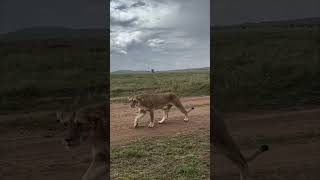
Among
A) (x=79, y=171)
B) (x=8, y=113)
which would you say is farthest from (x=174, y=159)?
(x=8, y=113)

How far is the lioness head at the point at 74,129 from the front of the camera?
224 centimetres

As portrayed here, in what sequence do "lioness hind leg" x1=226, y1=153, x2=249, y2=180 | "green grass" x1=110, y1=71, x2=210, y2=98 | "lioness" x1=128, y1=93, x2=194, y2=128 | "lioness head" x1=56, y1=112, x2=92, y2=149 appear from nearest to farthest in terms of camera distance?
"lioness head" x1=56, y1=112, x2=92, y2=149, "lioness hind leg" x1=226, y1=153, x2=249, y2=180, "lioness" x1=128, y1=93, x2=194, y2=128, "green grass" x1=110, y1=71, x2=210, y2=98

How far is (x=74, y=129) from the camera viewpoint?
2246mm

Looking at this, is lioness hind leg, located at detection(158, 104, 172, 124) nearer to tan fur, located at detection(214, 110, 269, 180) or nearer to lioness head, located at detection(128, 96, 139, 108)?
lioness head, located at detection(128, 96, 139, 108)

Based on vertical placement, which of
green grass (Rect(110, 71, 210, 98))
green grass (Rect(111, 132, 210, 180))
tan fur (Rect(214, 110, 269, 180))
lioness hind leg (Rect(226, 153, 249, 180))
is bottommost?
green grass (Rect(111, 132, 210, 180))

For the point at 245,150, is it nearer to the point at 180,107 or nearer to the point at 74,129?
the point at 74,129

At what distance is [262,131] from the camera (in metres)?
2.74

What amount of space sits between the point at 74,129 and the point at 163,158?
176 centimetres

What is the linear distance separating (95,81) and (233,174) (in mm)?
911

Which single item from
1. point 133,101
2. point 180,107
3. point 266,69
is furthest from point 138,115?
point 266,69

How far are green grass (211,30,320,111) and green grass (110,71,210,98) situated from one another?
98.1 inches

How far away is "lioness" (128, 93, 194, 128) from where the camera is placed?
206 inches

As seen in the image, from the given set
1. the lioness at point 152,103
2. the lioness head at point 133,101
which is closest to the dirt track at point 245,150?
the lioness at point 152,103

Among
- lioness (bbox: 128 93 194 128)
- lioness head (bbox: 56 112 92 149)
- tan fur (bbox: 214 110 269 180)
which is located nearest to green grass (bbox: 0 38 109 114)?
lioness head (bbox: 56 112 92 149)
